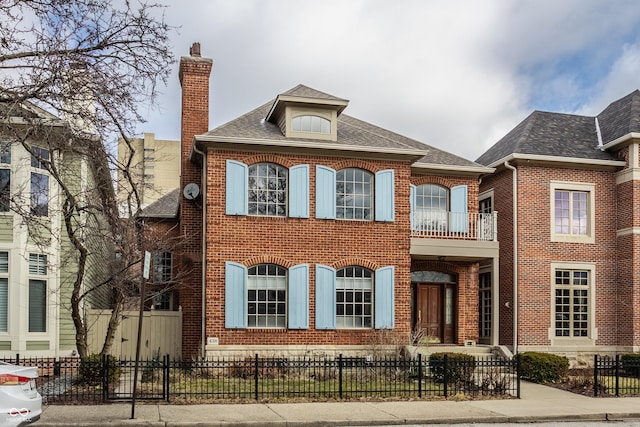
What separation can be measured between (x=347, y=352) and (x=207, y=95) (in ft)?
28.5

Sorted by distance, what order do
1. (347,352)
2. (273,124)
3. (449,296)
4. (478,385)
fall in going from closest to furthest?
(478,385), (347,352), (273,124), (449,296)

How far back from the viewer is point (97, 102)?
12.3 metres

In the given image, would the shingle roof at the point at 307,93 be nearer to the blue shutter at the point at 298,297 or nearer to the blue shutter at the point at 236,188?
the blue shutter at the point at 236,188

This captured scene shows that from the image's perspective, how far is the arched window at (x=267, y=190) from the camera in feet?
68.1

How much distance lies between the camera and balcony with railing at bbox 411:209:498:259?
22.2 m

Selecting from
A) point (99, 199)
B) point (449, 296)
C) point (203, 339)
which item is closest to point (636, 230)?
point (449, 296)

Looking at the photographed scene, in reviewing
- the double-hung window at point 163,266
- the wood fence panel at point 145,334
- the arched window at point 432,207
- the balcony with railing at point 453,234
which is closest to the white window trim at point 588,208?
the balcony with railing at point 453,234

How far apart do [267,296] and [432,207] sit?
6476mm

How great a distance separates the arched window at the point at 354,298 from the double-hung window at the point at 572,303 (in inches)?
263


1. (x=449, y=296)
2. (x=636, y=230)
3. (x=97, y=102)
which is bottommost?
(x=449, y=296)

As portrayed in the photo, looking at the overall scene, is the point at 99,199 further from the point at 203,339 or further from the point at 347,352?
the point at 347,352

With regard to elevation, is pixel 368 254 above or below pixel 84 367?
above

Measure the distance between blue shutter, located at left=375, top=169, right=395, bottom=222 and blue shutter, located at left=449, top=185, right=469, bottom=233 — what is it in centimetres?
281

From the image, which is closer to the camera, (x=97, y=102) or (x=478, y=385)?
(x=97, y=102)
